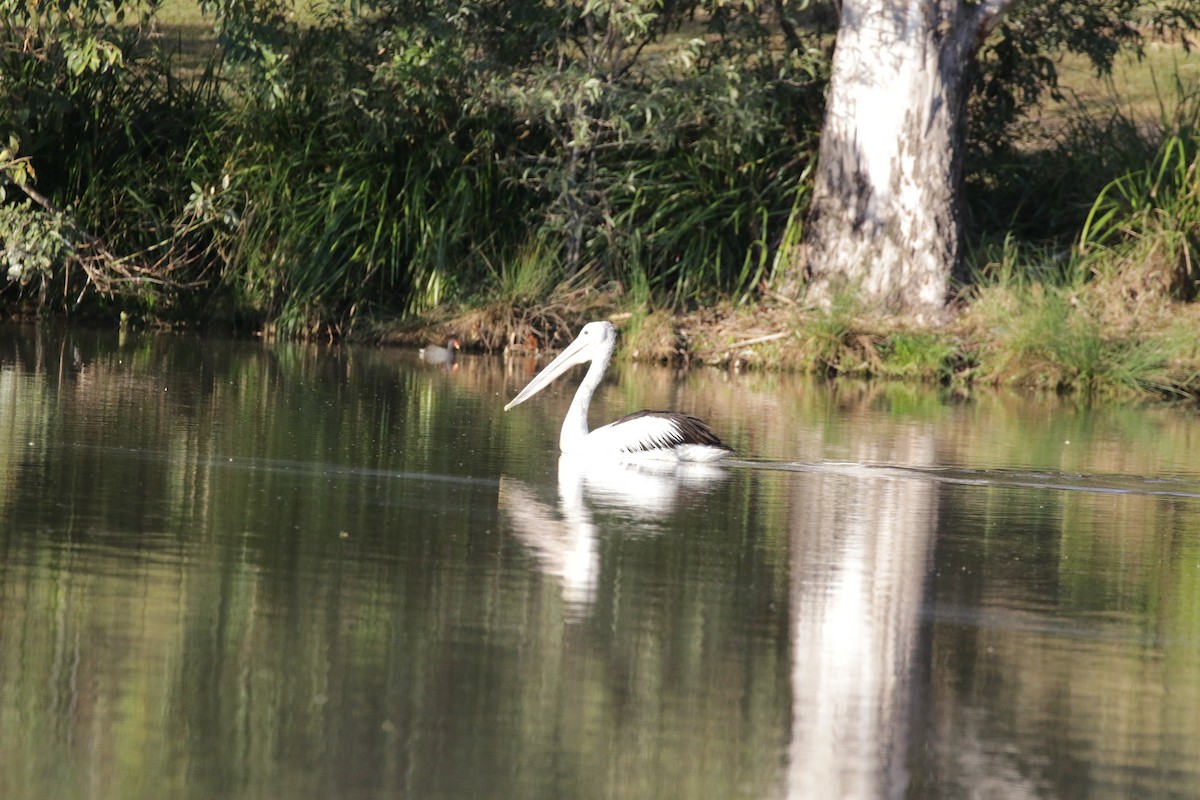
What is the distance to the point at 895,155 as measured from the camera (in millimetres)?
19234

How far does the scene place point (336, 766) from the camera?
4.94 m

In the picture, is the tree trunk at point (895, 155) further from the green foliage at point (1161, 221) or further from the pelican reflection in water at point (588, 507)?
the pelican reflection in water at point (588, 507)

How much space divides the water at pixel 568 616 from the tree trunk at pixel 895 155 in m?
7.03

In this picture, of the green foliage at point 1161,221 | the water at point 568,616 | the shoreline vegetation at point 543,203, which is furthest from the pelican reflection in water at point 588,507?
the green foliage at point 1161,221

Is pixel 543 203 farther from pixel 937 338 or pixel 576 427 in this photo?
pixel 576 427

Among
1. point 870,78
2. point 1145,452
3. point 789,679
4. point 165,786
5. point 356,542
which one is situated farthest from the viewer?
point 870,78

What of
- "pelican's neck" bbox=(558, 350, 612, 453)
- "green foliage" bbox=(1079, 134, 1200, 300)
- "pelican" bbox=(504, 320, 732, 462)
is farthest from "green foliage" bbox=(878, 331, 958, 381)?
"pelican" bbox=(504, 320, 732, 462)

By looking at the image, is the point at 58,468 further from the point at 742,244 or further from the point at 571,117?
the point at 742,244

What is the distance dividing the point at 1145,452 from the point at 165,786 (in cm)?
939

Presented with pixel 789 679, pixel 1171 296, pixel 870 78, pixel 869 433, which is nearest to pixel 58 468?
pixel 789 679

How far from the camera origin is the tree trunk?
18.8 meters

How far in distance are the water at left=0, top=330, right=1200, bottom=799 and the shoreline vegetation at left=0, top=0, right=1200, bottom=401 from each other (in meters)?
6.65

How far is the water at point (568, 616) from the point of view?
510 cm

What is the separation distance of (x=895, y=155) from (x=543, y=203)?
13.1 feet
